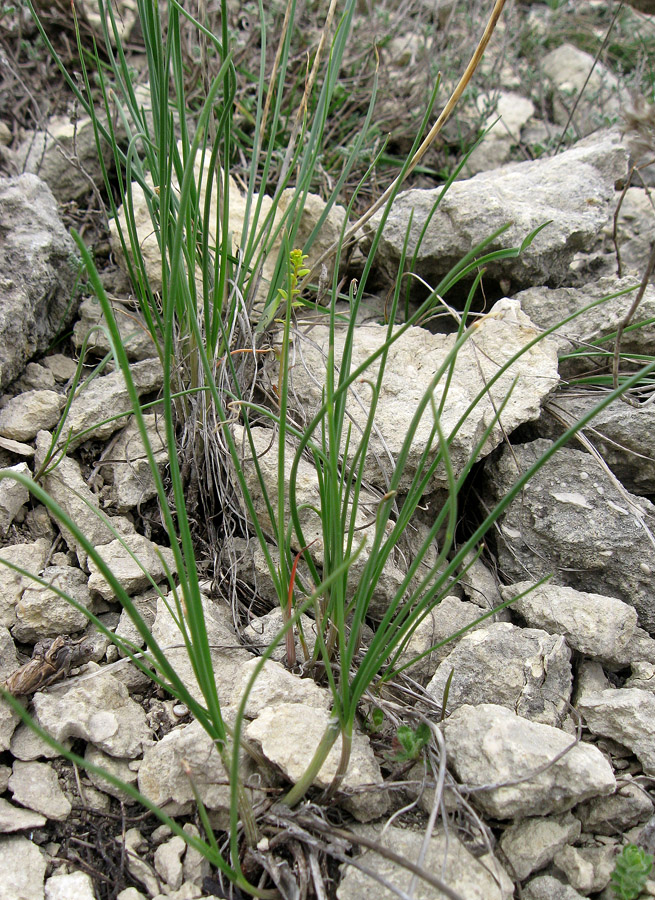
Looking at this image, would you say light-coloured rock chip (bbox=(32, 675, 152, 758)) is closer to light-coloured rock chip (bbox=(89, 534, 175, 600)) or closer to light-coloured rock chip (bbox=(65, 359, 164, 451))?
light-coloured rock chip (bbox=(89, 534, 175, 600))

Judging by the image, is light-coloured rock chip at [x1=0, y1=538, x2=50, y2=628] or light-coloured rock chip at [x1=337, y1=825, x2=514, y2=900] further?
light-coloured rock chip at [x1=0, y1=538, x2=50, y2=628]

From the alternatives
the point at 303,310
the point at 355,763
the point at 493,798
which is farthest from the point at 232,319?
Result: the point at 493,798

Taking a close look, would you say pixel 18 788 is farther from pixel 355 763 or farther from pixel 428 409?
pixel 428 409

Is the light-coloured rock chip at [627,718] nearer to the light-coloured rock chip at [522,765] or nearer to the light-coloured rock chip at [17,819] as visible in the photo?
the light-coloured rock chip at [522,765]

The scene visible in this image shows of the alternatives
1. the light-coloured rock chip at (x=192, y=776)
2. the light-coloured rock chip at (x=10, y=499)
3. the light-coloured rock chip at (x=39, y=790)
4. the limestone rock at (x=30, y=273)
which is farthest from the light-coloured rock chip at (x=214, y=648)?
the limestone rock at (x=30, y=273)

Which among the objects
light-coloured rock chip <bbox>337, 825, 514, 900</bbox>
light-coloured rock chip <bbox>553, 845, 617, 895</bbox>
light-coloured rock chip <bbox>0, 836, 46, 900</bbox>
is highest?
light-coloured rock chip <bbox>337, 825, 514, 900</bbox>

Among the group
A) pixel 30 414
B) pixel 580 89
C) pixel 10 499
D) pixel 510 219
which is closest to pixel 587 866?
pixel 10 499

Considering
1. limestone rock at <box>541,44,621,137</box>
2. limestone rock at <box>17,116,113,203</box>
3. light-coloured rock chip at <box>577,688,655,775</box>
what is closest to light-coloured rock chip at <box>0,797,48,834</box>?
light-coloured rock chip at <box>577,688,655,775</box>

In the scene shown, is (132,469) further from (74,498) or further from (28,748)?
(28,748)

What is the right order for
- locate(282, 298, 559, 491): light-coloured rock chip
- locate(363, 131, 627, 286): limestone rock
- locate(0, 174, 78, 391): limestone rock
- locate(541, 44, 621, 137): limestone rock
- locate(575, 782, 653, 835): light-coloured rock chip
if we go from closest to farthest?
locate(575, 782, 653, 835): light-coloured rock chip
locate(282, 298, 559, 491): light-coloured rock chip
locate(0, 174, 78, 391): limestone rock
locate(363, 131, 627, 286): limestone rock
locate(541, 44, 621, 137): limestone rock
